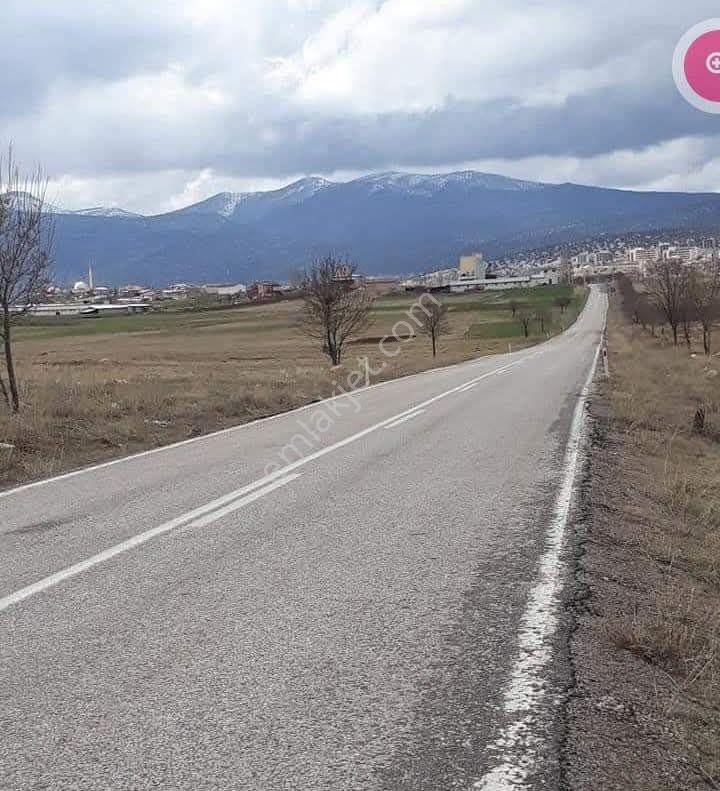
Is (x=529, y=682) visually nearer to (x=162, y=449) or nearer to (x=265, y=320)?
(x=162, y=449)

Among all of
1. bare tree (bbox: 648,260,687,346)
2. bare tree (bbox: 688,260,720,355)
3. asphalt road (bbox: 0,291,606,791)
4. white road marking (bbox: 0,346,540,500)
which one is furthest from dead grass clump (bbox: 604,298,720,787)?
bare tree (bbox: 648,260,687,346)

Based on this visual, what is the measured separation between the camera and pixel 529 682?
398cm

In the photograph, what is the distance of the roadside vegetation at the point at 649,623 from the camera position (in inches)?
129

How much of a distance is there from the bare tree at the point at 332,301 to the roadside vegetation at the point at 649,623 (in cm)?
2680

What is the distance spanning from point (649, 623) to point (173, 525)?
4.19m

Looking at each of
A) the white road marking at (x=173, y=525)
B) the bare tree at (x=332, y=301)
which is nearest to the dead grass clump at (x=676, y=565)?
the white road marking at (x=173, y=525)

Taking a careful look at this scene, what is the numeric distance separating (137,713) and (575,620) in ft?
8.05

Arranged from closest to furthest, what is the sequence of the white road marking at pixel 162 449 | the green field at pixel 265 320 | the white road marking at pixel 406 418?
the white road marking at pixel 162 449 < the white road marking at pixel 406 418 < the green field at pixel 265 320

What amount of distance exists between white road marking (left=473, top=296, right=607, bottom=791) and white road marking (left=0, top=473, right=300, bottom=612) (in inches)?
120

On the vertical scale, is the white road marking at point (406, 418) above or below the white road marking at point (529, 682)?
below

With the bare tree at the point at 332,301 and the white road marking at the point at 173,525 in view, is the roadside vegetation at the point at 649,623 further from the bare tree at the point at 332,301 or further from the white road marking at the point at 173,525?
the bare tree at the point at 332,301

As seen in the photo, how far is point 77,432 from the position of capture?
1398 cm

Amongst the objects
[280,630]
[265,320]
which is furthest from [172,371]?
[265,320]

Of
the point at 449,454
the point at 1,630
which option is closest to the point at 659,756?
the point at 1,630
